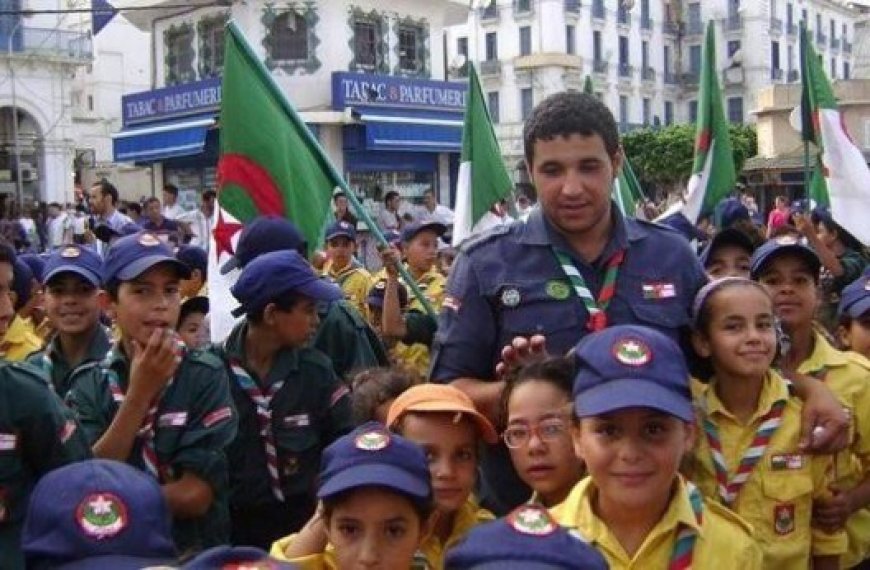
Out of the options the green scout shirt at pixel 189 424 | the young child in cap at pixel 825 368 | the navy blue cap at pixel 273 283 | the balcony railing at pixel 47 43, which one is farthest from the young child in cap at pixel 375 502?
the balcony railing at pixel 47 43

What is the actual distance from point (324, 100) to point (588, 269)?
20.1m

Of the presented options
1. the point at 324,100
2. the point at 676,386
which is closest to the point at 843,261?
the point at 676,386

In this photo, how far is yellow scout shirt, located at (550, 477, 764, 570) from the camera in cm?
265

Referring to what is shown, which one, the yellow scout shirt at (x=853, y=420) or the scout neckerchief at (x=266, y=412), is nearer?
the yellow scout shirt at (x=853, y=420)

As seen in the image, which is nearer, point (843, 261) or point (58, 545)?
point (58, 545)

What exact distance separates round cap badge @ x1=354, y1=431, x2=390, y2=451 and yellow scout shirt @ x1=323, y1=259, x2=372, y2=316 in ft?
15.4

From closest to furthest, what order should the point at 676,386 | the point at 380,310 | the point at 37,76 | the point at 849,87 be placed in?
the point at 676,386 → the point at 380,310 → the point at 37,76 → the point at 849,87

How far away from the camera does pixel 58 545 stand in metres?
2.30

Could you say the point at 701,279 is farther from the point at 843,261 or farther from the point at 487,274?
the point at 843,261

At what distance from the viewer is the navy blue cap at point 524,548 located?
7.05 feet

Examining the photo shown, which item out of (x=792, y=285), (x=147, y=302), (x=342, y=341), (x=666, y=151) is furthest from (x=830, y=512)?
(x=666, y=151)

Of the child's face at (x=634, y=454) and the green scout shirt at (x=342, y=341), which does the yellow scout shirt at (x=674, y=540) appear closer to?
the child's face at (x=634, y=454)

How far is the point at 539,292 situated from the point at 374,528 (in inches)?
35.5

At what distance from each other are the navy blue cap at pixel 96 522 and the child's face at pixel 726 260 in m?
3.04
